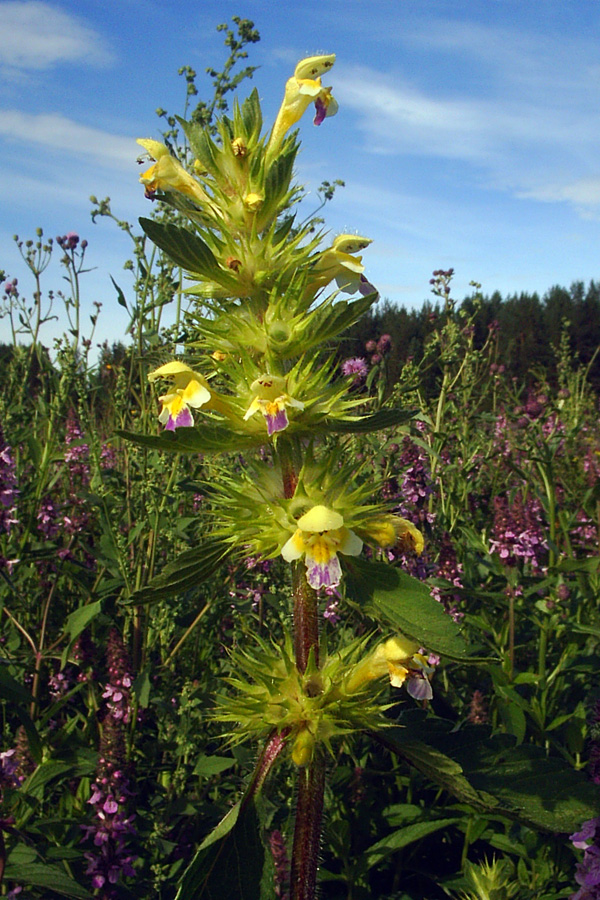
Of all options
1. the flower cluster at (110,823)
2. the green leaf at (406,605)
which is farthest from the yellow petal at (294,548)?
the flower cluster at (110,823)

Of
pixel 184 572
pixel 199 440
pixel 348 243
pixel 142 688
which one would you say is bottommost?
pixel 142 688

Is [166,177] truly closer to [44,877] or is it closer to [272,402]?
[272,402]

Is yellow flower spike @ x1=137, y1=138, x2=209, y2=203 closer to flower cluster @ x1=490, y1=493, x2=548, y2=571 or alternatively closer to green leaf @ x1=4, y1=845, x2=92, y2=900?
green leaf @ x1=4, y1=845, x2=92, y2=900

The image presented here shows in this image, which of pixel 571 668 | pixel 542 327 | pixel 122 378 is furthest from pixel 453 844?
pixel 542 327

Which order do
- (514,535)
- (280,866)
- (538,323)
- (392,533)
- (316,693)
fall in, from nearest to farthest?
(316,693), (392,533), (280,866), (514,535), (538,323)

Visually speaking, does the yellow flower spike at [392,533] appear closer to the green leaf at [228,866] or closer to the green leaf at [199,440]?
the green leaf at [199,440]

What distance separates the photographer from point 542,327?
50625 mm

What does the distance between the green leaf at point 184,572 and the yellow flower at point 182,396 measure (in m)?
0.28

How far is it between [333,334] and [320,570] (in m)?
0.52

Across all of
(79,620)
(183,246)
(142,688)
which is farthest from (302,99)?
(142,688)

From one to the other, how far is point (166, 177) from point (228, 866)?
1588 mm

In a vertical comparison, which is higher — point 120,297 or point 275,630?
point 120,297

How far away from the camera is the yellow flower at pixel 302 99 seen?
176 cm

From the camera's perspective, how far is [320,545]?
4.51 ft
